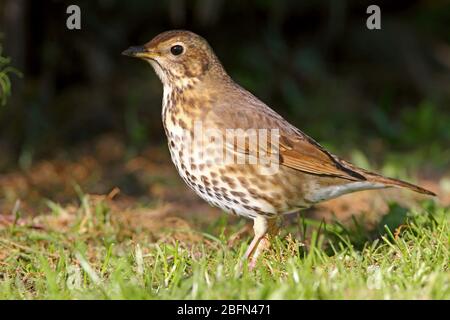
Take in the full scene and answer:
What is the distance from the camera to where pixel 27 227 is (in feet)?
16.6

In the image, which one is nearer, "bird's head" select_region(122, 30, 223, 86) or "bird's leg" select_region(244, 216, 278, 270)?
"bird's leg" select_region(244, 216, 278, 270)

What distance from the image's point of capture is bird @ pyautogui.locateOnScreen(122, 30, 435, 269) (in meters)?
4.51

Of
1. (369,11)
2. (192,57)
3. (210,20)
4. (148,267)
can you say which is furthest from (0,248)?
(369,11)

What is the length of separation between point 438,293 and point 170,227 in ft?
7.45

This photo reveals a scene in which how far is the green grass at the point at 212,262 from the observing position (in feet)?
11.7

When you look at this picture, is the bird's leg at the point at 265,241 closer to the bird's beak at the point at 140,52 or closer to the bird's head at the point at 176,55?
the bird's head at the point at 176,55

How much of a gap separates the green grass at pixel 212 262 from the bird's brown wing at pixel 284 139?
0.36m

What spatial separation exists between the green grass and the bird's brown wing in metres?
0.36

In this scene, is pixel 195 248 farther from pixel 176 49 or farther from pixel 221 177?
pixel 176 49

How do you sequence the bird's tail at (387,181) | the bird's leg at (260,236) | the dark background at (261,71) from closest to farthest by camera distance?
the bird's leg at (260,236)
the bird's tail at (387,181)
the dark background at (261,71)

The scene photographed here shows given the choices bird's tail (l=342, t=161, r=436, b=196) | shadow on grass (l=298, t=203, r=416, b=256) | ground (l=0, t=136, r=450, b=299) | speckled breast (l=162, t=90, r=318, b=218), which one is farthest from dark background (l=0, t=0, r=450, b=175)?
speckled breast (l=162, t=90, r=318, b=218)

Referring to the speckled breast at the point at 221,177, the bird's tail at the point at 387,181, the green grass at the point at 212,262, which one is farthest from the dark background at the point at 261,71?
the speckled breast at the point at 221,177

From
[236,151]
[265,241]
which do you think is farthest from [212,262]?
[236,151]

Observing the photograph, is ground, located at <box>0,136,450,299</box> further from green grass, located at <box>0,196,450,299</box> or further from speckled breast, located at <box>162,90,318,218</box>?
speckled breast, located at <box>162,90,318,218</box>
